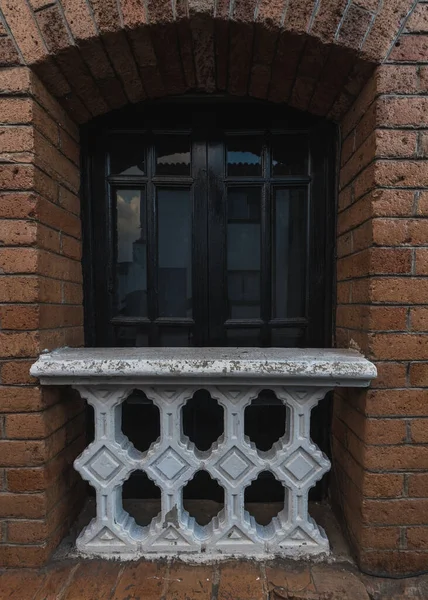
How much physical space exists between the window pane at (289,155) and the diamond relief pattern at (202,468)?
117cm

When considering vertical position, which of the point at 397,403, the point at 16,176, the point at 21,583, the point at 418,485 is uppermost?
the point at 16,176

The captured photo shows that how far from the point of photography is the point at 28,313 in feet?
4.57

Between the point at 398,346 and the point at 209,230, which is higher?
the point at 209,230

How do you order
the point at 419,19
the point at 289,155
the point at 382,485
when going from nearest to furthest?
the point at 419,19
the point at 382,485
the point at 289,155

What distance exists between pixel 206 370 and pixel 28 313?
78 centimetres

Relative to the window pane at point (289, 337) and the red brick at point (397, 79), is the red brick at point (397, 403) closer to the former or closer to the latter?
the window pane at point (289, 337)

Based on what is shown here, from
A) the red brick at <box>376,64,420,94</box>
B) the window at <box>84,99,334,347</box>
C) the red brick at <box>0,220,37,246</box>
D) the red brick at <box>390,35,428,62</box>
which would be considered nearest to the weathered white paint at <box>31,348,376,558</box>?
the window at <box>84,99,334,347</box>

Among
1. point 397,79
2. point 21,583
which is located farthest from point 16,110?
point 21,583

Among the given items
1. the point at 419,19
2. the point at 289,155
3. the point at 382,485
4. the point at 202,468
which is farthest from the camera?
the point at 289,155

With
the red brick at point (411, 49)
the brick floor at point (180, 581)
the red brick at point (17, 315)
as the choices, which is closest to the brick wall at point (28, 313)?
the red brick at point (17, 315)

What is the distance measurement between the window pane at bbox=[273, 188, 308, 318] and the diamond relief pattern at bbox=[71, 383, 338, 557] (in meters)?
0.54

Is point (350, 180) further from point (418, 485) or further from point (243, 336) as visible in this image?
point (418, 485)

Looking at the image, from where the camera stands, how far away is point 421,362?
1368 mm

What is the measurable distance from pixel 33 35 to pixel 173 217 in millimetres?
932
